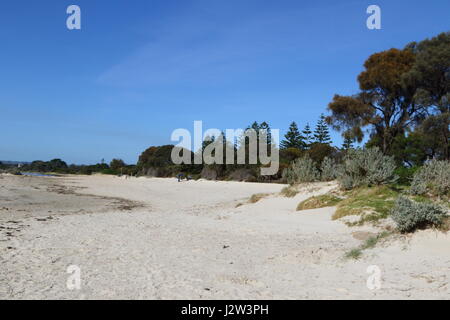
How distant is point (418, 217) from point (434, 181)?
4.57 meters

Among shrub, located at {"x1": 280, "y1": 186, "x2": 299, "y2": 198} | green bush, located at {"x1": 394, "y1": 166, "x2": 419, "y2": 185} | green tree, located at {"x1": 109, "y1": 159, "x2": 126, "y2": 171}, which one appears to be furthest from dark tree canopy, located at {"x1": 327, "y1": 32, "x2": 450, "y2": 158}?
green tree, located at {"x1": 109, "y1": 159, "x2": 126, "y2": 171}

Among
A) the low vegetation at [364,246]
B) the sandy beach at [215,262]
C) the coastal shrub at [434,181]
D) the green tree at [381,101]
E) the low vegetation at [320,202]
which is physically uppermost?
the green tree at [381,101]

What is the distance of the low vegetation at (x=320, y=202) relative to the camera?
37.2 ft

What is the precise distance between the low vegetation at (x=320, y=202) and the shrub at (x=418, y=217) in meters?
4.40

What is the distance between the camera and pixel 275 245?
284 inches

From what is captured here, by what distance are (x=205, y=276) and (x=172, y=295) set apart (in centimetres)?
90

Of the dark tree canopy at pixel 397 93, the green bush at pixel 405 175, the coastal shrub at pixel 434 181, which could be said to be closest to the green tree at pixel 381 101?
the dark tree canopy at pixel 397 93

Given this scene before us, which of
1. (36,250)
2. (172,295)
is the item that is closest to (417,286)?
(172,295)

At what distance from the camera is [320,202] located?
11570 millimetres

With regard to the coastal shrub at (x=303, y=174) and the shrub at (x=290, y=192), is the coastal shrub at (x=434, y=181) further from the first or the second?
the coastal shrub at (x=303, y=174)

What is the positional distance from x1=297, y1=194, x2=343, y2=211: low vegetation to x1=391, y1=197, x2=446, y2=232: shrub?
4.40m

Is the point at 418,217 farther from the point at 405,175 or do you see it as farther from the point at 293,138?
the point at 293,138

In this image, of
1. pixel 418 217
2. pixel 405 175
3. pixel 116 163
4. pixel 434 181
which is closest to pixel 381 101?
pixel 405 175
